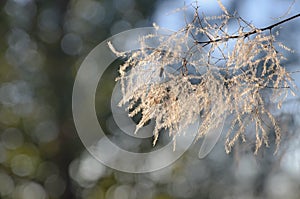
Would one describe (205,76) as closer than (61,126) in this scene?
Yes

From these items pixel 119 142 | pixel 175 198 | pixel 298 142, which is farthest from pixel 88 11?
pixel 298 142

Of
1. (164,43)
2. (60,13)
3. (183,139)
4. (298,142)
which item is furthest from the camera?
(60,13)

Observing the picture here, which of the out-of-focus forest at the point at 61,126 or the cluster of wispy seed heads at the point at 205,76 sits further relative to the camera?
the out-of-focus forest at the point at 61,126

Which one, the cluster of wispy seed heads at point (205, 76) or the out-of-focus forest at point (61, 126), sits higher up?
the out-of-focus forest at point (61, 126)

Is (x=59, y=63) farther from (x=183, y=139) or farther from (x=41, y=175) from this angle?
(x=183, y=139)

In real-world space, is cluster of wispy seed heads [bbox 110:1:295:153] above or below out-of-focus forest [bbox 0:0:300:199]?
below

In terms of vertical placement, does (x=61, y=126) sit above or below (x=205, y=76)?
above

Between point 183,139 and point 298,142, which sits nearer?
point 298,142

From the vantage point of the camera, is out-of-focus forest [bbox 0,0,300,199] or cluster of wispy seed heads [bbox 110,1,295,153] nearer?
cluster of wispy seed heads [bbox 110,1,295,153]
